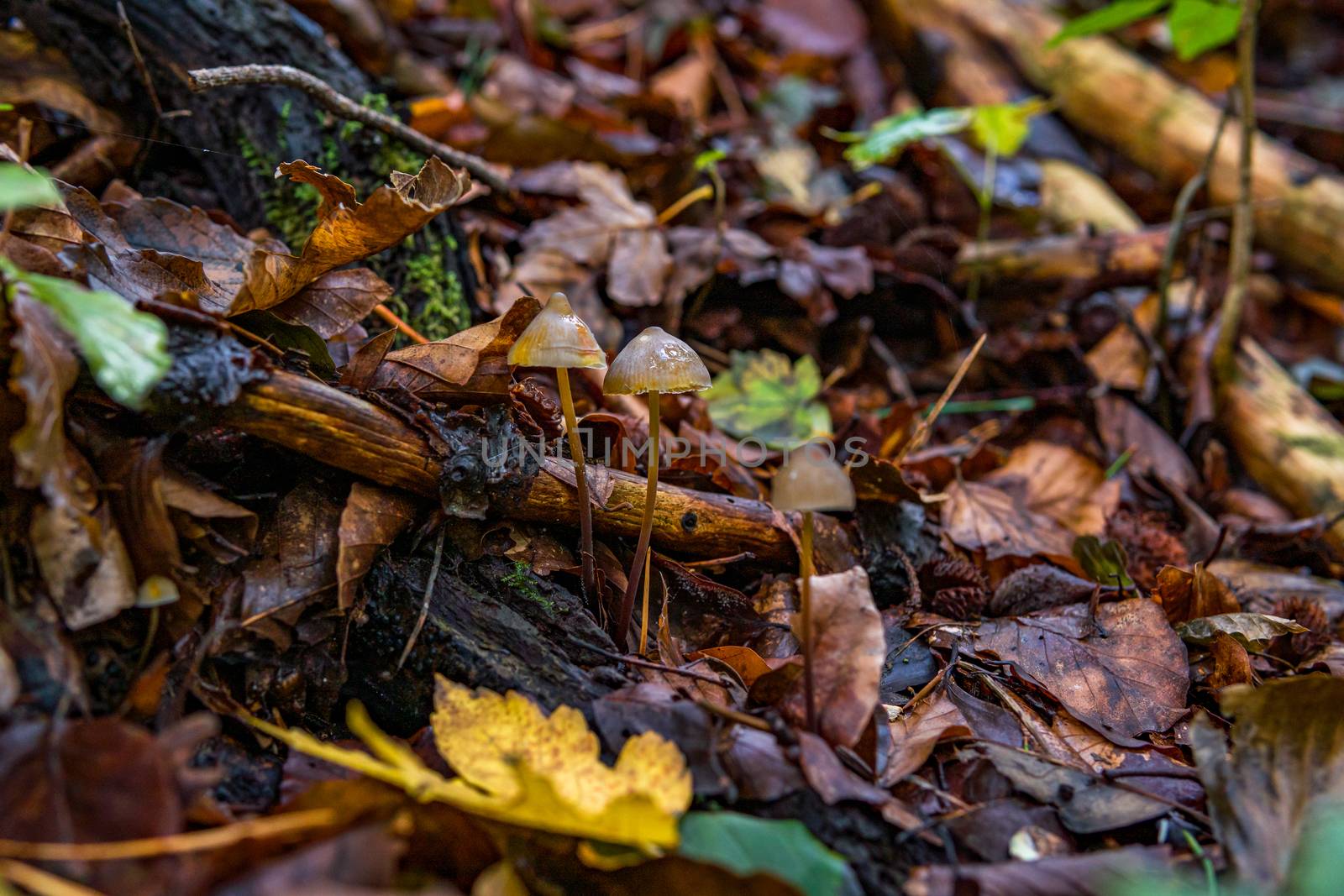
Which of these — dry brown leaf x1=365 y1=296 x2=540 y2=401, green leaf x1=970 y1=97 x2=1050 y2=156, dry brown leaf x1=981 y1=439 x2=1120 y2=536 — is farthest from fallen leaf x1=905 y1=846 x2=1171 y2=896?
green leaf x1=970 y1=97 x2=1050 y2=156

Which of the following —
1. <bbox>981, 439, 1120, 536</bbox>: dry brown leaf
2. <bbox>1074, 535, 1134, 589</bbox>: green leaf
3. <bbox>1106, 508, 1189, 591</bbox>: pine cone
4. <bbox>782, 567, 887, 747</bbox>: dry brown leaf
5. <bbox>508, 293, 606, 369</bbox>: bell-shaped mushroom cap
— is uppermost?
<bbox>508, 293, 606, 369</bbox>: bell-shaped mushroom cap

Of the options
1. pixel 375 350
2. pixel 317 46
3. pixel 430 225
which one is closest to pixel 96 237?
pixel 375 350

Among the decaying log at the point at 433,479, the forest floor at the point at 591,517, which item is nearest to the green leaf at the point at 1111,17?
the forest floor at the point at 591,517

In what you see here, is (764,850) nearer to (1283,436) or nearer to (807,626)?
(807,626)

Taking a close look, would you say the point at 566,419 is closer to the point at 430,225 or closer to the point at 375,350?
the point at 375,350

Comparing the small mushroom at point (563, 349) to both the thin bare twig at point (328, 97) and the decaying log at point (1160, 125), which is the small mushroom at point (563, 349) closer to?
the thin bare twig at point (328, 97)

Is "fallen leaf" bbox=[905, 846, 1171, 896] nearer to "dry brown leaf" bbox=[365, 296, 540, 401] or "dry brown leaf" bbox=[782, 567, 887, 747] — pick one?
"dry brown leaf" bbox=[782, 567, 887, 747]
